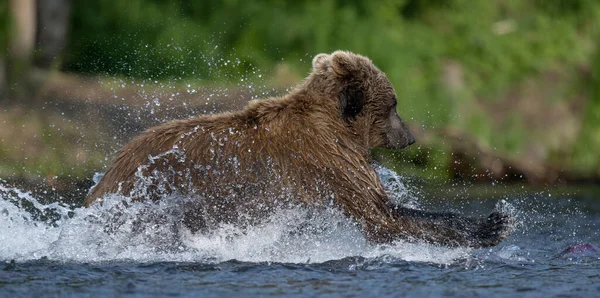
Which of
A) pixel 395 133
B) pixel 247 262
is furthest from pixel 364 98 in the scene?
pixel 247 262

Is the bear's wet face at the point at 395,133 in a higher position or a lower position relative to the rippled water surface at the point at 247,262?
higher

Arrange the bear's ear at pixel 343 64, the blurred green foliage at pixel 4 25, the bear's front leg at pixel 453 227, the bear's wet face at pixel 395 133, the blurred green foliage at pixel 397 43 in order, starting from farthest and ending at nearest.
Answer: the blurred green foliage at pixel 4 25 < the blurred green foliage at pixel 397 43 < the bear's wet face at pixel 395 133 < the bear's ear at pixel 343 64 < the bear's front leg at pixel 453 227

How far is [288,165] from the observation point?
6758 millimetres

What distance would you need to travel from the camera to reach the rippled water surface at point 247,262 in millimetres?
5992

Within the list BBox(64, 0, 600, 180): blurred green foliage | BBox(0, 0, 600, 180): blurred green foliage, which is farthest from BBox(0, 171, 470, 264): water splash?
BBox(64, 0, 600, 180): blurred green foliage

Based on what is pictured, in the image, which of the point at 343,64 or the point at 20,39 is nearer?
the point at 343,64

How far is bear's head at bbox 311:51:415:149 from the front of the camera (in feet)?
23.6

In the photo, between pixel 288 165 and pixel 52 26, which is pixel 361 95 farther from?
pixel 52 26

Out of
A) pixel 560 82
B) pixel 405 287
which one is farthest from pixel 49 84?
pixel 405 287

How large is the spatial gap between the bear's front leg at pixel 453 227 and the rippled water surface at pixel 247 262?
0.09m

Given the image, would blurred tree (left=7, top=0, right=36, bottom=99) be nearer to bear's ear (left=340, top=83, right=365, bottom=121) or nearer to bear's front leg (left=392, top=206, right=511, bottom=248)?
bear's ear (left=340, top=83, right=365, bottom=121)

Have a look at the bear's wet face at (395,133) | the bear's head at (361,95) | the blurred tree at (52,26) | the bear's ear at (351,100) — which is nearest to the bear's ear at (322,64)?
the bear's head at (361,95)

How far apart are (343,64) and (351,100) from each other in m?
0.29

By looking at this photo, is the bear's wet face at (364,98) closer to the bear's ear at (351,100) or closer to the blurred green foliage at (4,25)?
the bear's ear at (351,100)
